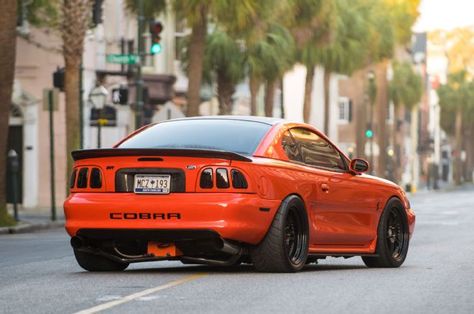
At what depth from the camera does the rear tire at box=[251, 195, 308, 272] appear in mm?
13461

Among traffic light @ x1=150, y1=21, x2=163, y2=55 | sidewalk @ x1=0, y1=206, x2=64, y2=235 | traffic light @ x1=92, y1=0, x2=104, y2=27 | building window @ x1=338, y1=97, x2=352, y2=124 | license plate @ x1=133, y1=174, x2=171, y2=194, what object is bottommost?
sidewalk @ x1=0, y1=206, x2=64, y2=235

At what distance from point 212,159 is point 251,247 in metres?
0.88

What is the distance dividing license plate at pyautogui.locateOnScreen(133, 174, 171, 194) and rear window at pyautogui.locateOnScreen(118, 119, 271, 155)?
59 cm

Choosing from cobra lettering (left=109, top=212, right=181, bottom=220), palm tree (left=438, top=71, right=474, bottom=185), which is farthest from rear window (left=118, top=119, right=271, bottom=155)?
palm tree (left=438, top=71, right=474, bottom=185)

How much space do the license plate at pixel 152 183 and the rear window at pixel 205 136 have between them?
0.59 metres

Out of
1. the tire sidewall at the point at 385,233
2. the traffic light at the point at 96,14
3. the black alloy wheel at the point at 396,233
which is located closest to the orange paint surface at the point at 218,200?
the tire sidewall at the point at 385,233

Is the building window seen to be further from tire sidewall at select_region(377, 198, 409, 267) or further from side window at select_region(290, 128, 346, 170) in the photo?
side window at select_region(290, 128, 346, 170)

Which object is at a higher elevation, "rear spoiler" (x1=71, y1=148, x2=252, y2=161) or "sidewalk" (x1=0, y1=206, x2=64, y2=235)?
"rear spoiler" (x1=71, y1=148, x2=252, y2=161)

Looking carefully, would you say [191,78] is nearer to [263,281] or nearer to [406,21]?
[263,281]

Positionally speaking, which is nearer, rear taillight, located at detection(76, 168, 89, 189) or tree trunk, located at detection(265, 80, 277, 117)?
rear taillight, located at detection(76, 168, 89, 189)

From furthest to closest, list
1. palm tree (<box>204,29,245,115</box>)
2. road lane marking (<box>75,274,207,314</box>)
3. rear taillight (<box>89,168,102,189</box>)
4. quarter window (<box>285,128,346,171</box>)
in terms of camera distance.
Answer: palm tree (<box>204,29,245,115</box>) → quarter window (<box>285,128,346,171</box>) → rear taillight (<box>89,168,102,189</box>) → road lane marking (<box>75,274,207,314</box>)

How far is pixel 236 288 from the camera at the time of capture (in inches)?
475

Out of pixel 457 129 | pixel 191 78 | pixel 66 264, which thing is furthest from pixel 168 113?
pixel 457 129

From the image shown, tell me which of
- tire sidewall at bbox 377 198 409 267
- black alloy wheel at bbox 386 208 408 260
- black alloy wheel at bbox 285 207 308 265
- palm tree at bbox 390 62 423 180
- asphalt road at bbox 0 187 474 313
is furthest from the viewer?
palm tree at bbox 390 62 423 180
